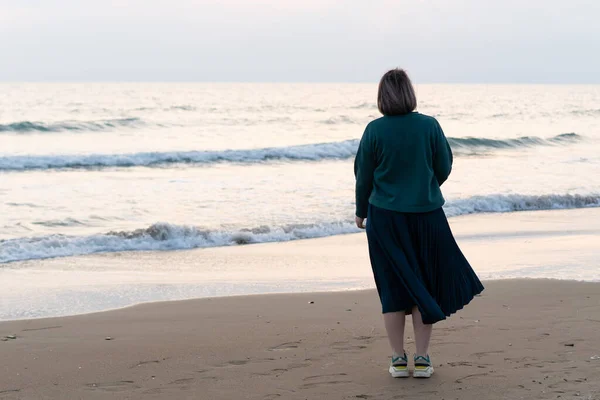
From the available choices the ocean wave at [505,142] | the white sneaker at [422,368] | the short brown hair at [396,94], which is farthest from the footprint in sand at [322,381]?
the ocean wave at [505,142]

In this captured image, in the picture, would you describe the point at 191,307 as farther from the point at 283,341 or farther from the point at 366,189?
the point at 366,189

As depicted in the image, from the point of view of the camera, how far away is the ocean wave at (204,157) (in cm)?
2127

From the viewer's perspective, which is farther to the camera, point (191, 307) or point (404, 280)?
point (191, 307)

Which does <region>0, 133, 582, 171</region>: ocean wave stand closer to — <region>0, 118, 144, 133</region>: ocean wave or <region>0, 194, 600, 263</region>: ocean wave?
<region>0, 118, 144, 133</region>: ocean wave

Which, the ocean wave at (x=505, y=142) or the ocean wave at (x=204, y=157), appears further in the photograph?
the ocean wave at (x=505, y=142)

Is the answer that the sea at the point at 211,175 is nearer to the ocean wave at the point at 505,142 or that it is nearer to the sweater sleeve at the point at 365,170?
the ocean wave at the point at 505,142

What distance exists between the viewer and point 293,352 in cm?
469

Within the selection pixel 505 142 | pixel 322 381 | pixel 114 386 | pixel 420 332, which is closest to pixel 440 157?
pixel 420 332

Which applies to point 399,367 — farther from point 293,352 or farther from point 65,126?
point 65,126

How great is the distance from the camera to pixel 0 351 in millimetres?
4789

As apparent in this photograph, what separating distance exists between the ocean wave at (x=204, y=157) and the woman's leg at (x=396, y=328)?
17596 millimetres

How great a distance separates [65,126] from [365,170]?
30407mm

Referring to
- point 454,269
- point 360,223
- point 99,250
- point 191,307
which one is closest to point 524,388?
point 454,269

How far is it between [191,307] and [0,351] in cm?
169
